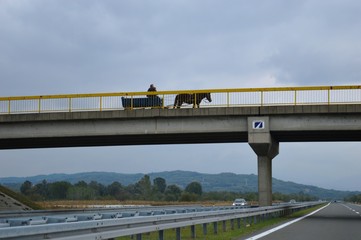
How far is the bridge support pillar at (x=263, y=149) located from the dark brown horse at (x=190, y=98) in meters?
3.01

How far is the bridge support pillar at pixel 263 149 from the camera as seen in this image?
3069 centimetres

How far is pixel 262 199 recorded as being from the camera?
3262 cm

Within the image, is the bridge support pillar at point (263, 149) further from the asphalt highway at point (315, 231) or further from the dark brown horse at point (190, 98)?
the asphalt highway at point (315, 231)

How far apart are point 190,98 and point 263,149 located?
5202 millimetres

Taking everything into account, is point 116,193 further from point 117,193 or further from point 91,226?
point 91,226

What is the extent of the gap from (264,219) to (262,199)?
5.28m

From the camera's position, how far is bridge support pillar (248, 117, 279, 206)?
30688 mm

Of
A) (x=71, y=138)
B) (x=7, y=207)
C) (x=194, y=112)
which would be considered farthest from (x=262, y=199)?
(x=7, y=207)

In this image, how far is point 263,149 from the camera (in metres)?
31.7

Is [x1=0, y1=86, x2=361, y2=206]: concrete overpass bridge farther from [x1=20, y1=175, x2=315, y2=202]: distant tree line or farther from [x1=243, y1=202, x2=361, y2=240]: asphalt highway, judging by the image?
[x1=20, y1=175, x2=315, y2=202]: distant tree line

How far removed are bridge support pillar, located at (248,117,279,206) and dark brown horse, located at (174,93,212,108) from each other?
9.88 ft

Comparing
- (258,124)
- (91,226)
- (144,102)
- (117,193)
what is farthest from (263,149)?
(117,193)

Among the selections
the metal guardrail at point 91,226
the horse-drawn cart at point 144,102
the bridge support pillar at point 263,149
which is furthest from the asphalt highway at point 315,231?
the horse-drawn cart at point 144,102

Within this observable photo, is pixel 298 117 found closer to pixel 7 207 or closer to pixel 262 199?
pixel 262 199
